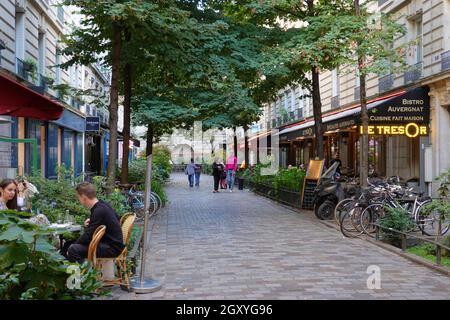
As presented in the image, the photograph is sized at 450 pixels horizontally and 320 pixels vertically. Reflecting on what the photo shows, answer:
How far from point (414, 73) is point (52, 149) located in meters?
15.5

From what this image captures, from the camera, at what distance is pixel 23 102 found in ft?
27.9

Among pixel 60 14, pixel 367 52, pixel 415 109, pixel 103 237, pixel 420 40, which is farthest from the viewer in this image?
pixel 60 14

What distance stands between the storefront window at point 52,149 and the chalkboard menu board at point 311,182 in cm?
1080

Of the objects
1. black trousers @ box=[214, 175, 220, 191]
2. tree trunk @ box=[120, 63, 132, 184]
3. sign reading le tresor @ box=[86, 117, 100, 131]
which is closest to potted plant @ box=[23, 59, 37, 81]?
tree trunk @ box=[120, 63, 132, 184]

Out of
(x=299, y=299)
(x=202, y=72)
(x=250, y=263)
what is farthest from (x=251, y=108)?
(x=299, y=299)

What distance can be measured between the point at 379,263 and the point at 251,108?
7862 millimetres

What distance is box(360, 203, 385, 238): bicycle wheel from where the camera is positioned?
1141 centimetres

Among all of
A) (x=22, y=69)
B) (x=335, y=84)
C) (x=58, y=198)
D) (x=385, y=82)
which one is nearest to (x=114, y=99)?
(x=58, y=198)

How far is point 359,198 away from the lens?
12.0 metres

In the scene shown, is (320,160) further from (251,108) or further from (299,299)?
(299,299)

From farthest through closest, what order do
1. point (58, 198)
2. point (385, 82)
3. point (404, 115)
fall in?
point (385, 82) < point (404, 115) < point (58, 198)

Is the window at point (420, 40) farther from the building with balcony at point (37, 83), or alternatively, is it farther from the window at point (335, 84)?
the building with balcony at point (37, 83)

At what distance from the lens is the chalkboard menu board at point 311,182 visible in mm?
15986

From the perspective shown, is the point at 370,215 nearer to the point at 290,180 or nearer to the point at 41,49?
the point at 290,180
